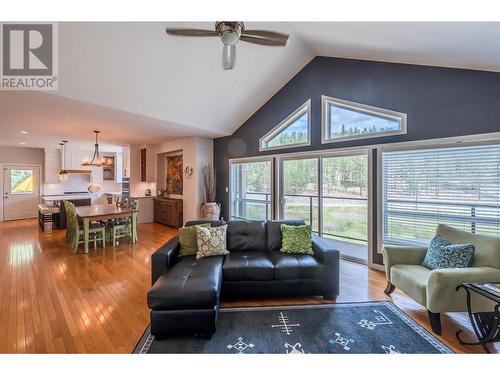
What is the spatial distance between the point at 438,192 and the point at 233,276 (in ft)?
10.4

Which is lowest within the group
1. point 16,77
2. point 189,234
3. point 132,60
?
point 189,234

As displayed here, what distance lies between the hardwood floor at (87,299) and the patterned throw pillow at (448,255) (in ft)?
1.85

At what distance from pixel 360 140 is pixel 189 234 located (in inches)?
129

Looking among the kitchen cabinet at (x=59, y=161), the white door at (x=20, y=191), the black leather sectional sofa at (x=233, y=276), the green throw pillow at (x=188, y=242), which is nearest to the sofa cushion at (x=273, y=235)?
the black leather sectional sofa at (x=233, y=276)

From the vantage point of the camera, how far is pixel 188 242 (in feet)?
10.3

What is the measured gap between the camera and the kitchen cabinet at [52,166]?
340 inches

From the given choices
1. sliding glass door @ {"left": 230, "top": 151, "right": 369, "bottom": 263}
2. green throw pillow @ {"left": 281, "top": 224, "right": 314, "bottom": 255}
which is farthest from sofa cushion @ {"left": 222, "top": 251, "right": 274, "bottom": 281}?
sliding glass door @ {"left": 230, "top": 151, "right": 369, "bottom": 263}

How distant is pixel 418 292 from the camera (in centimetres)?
239

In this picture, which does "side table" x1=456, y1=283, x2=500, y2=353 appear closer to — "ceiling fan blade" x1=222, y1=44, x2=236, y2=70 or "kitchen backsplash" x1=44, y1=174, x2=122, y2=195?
"ceiling fan blade" x1=222, y1=44, x2=236, y2=70

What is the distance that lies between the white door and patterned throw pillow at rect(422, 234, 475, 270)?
11.8m

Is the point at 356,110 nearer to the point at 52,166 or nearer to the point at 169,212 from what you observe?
the point at 169,212

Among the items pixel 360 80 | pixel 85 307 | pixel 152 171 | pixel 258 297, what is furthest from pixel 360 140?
pixel 152 171

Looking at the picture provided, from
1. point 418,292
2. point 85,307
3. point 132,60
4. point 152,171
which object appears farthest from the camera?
point 152,171
